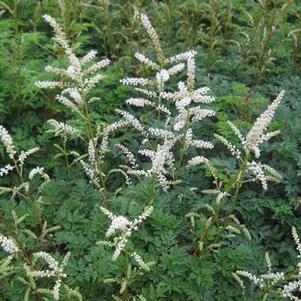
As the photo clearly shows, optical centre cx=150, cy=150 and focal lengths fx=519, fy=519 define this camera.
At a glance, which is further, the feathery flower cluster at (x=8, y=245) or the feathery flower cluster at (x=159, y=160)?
the feathery flower cluster at (x=159, y=160)

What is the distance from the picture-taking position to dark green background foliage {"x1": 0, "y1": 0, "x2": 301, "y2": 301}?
3.87m

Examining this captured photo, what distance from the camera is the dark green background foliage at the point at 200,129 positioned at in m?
3.87

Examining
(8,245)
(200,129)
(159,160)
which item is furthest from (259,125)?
(200,129)

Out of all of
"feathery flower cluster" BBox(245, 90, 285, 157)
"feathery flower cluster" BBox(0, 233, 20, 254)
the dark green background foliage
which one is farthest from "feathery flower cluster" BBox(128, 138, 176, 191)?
"feathery flower cluster" BBox(0, 233, 20, 254)

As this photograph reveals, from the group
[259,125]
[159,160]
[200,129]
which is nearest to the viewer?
[259,125]

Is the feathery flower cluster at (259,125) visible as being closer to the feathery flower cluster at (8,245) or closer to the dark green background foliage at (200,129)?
the dark green background foliage at (200,129)

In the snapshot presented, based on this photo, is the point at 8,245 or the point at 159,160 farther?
the point at 159,160

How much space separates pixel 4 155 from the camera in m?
5.04

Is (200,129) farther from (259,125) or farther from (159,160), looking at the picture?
(259,125)

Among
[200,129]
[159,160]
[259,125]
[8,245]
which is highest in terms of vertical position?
[259,125]

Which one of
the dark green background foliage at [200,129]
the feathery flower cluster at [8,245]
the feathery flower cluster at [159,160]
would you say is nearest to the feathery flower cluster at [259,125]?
the feathery flower cluster at [159,160]

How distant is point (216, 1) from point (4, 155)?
9.93ft

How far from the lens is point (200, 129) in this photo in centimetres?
520

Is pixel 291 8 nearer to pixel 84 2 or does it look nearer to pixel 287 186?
pixel 84 2
